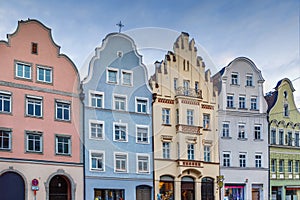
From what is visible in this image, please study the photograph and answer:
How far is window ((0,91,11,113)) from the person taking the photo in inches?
1259

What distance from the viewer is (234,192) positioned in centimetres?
4288

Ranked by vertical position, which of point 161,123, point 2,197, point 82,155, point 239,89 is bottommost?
point 2,197

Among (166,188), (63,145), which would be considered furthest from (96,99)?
(166,188)

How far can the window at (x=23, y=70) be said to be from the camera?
33125mm

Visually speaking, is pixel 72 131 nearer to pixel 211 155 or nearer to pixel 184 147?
pixel 184 147

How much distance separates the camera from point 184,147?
39812mm

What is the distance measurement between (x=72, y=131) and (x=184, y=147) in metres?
10.2

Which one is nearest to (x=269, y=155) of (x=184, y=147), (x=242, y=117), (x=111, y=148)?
(x=242, y=117)

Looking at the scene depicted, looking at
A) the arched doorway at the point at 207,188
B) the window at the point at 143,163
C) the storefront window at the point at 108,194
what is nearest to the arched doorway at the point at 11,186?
the storefront window at the point at 108,194

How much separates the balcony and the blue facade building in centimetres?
268

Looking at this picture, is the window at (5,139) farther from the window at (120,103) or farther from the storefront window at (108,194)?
the window at (120,103)

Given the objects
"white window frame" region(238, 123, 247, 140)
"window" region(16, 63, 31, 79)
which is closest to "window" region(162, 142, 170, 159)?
"white window frame" region(238, 123, 247, 140)

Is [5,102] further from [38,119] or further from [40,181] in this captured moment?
[40,181]

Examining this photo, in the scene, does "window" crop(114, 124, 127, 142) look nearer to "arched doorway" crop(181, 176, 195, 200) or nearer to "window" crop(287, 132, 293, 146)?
"arched doorway" crop(181, 176, 195, 200)
